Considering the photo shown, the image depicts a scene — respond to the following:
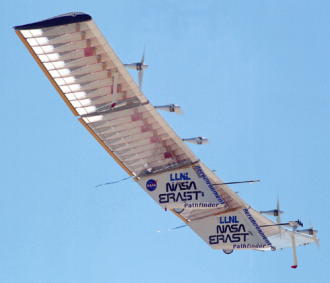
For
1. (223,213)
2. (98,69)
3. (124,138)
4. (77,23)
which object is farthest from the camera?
(223,213)

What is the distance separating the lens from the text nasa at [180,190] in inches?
4195

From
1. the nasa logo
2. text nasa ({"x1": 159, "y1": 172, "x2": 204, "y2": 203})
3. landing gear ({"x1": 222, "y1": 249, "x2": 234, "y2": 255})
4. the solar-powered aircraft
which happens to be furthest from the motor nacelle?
landing gear ({"x1": 222, "y1": 249, "x2": 234, "y2": 255})

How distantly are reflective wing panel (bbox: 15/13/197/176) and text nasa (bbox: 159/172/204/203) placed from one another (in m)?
1.33

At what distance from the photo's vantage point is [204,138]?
10562 centimetres

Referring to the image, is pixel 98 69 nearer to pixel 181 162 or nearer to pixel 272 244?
pixel 181 162

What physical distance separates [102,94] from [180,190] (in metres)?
14.5

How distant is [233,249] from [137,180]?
13548 millimetres

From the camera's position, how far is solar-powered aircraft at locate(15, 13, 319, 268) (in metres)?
91.6

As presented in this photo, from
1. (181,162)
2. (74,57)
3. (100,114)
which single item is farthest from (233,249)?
(74,57)

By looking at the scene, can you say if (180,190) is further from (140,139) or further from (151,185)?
(140,139)

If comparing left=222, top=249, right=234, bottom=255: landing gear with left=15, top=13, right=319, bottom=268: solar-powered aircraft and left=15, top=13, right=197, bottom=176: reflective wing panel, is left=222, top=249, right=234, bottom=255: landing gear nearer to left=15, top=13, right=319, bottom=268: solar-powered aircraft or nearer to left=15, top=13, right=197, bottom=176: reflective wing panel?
left=15, top=13, right=319, bottom=268: solar-powered aircraft

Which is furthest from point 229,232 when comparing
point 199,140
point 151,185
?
point 199,140

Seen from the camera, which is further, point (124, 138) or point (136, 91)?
point (124, 138)

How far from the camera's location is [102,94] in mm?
98375
